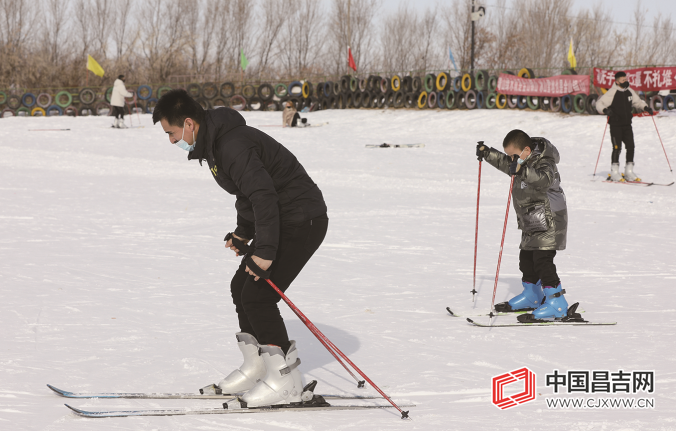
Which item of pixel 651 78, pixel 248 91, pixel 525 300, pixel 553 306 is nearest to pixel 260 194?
pixel 553 306

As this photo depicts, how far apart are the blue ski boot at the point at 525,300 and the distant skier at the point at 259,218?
90.0 inches

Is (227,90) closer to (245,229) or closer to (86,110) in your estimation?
(86,110)

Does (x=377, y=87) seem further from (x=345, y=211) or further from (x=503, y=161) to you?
(x=503, y=161)

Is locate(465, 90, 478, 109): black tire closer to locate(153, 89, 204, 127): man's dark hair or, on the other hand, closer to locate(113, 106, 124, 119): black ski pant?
locate(113, 106, 124, 119): black ski pant

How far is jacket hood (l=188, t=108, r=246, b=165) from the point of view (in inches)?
115

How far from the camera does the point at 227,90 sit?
28875mm

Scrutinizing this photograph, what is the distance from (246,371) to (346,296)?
6.93 feet

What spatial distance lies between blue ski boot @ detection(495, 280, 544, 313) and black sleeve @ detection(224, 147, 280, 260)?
2.64 m

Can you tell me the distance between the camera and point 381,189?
11.5 meters

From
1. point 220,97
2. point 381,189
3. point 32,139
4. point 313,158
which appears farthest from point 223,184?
point 220,97

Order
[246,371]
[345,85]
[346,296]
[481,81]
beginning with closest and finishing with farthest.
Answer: [246,371], [346,296], [481,81], [345,85]

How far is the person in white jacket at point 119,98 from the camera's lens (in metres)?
19.4

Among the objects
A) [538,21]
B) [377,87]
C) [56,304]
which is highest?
[538,21]

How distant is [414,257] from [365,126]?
1559cm
